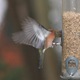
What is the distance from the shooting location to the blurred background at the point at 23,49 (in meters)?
4.75

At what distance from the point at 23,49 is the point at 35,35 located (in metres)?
2.20

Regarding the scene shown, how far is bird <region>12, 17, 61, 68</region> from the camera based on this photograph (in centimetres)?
288

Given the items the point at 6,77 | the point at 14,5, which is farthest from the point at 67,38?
the point at 14,5

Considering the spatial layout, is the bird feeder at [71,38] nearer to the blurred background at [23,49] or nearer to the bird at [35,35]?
the bird at [35,35]

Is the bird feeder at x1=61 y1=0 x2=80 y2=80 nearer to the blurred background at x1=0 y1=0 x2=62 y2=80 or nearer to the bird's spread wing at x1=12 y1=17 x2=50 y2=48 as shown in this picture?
the bird's spread wing at x1=12 y1=17 x2=50 y2=48

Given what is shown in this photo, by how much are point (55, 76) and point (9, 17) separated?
0.77 m

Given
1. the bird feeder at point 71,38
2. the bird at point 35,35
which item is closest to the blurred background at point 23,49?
the bird feeder at point 71,38

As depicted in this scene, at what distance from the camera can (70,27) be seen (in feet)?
10.2

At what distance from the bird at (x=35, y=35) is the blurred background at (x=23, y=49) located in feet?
5.34

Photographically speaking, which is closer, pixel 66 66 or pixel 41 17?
pixel 66 66

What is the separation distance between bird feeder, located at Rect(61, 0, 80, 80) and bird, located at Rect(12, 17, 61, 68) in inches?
6.4

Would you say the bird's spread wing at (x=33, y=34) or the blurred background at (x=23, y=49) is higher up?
the bird's spread wing at (x=33, y=34)

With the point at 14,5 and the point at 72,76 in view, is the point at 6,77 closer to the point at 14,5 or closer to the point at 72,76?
the point at 14,5

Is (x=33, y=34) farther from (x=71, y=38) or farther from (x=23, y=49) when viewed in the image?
(x=23, y=49)
